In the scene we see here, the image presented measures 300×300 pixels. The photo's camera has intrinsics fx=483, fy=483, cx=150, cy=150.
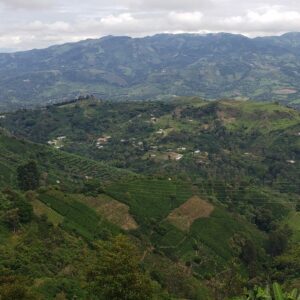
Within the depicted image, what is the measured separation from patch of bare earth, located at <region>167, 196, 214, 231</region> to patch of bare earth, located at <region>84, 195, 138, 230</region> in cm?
804

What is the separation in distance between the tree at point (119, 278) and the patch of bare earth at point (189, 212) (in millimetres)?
47576

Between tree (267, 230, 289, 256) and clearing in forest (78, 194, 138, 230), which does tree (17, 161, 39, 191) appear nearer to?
clearing in forest (78, 194, 138, 230)

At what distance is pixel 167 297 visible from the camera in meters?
52.1

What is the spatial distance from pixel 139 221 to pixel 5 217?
26.6 meters

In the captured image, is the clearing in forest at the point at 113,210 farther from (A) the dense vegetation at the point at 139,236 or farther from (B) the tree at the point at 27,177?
(B) the tree at the point at 27,177

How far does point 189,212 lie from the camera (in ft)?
295

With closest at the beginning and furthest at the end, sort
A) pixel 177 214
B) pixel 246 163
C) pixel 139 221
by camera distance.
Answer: pixel 139 221 → pixel 177 214 → pixel 246 163

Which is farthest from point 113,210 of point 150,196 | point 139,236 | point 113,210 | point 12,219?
point 12,219

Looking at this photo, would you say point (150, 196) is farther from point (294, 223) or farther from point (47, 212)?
point (294, 223)

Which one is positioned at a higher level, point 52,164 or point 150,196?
point 150,196

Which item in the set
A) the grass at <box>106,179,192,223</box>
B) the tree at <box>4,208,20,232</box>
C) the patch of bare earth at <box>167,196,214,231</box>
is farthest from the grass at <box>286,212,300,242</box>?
the tree at <box>4,208,20,232</box>

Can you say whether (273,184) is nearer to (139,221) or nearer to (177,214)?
(177,214)

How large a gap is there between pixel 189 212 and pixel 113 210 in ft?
50.1

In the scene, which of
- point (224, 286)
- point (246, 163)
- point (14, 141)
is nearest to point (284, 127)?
point (246, 163)
